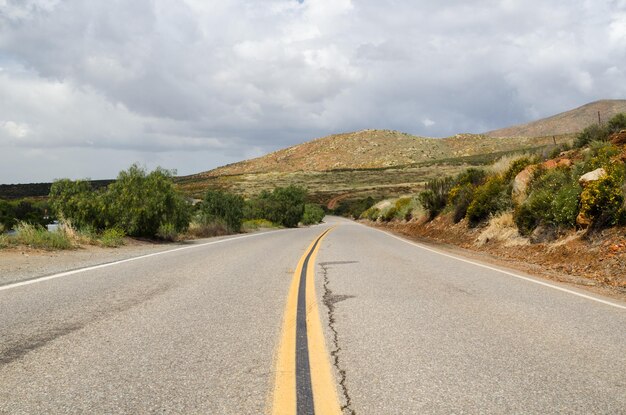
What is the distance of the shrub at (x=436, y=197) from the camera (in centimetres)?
2928

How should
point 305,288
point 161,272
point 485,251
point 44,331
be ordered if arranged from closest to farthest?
point 44,331 < point 305,288 < point 161,272 < point 485,251

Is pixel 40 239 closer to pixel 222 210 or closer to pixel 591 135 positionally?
pixel 222 210

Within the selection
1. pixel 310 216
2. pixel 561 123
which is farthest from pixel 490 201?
pixel 561 123

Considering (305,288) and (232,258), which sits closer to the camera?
(305,288)

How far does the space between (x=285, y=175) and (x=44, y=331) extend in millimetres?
113652

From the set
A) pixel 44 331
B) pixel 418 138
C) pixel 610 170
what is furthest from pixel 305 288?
pixel 418 138

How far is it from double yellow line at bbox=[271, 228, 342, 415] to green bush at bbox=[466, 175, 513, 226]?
1516 cm

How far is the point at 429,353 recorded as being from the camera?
4488 millimetres

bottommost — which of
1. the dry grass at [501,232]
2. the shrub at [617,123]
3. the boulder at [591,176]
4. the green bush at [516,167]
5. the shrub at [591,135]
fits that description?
the dry grass at [501,232]

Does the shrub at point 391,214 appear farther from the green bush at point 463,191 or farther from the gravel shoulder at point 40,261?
the gravel shoulder at point 40,261

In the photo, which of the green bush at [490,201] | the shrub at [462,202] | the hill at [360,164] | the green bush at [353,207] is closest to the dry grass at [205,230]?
the shrub at [462,202]

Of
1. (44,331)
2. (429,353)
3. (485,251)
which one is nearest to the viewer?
(429,353)

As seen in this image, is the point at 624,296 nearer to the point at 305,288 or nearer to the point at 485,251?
the point at 305,288

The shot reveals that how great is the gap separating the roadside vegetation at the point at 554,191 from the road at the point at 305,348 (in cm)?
575
